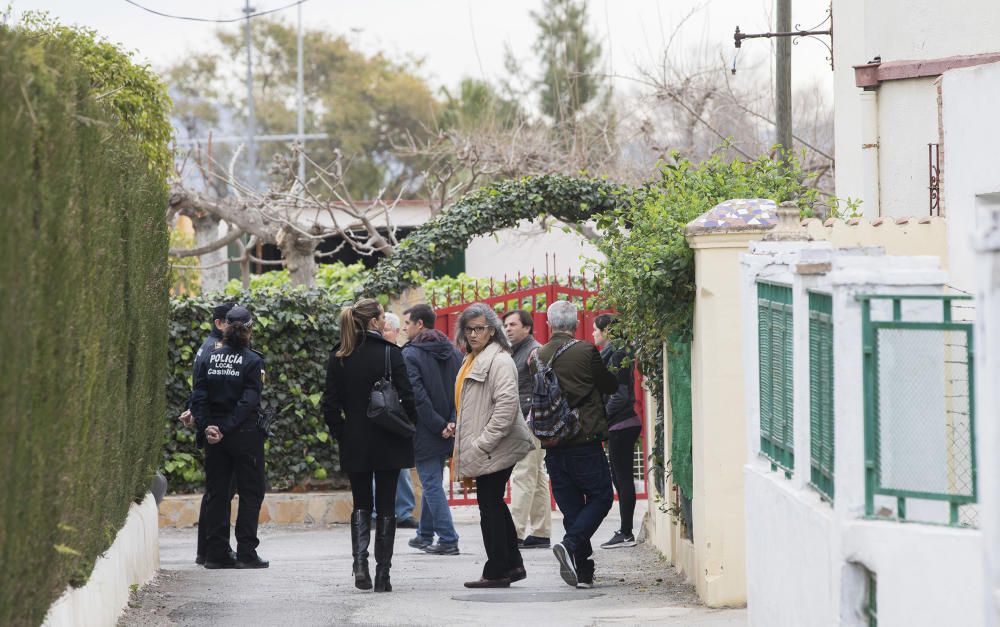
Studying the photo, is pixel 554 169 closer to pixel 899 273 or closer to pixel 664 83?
pixel 664 83

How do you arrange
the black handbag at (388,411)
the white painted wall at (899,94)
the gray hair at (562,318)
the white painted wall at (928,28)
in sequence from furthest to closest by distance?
the white painted wall at (928,28) < the white painted wall at (899,94) < the gray hair at (562,318) < the black handbag at (388,411)

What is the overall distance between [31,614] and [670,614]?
4.16 metres

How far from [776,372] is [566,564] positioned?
118 inches

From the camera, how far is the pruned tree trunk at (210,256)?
27066 mm

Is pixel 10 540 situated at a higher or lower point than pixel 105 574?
higher

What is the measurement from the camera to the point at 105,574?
25.1 feet

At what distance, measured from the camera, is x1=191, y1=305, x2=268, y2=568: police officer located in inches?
415

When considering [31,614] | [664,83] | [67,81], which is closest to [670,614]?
[31,614]

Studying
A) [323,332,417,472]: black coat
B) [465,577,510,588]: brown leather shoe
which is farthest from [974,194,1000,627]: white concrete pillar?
[323,332,417,472]: black coat

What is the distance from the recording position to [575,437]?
31.7 ft

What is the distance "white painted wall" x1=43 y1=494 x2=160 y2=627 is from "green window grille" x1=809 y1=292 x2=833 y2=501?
11.2 feet

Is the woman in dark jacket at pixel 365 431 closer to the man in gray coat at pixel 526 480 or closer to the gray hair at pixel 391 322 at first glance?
the man in gray coat at pixel 526 480

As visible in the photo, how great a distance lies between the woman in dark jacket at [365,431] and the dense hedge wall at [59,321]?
1663 millimetres

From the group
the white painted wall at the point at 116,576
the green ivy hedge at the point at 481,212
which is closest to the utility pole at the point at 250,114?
the green ivy hedge at the point at 481,212
